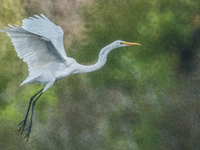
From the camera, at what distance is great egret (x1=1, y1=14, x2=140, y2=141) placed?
227cm

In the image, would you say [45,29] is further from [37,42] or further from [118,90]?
[118,90]

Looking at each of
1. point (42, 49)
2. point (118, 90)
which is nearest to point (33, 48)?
point (42, 49)

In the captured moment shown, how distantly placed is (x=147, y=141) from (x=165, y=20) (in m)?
1.38

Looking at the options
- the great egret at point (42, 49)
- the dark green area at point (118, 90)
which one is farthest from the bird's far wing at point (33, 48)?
the dark green area at point (118, 90)

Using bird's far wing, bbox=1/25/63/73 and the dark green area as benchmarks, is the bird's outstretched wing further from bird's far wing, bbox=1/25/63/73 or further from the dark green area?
the dark green area

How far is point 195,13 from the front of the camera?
12.9 ft

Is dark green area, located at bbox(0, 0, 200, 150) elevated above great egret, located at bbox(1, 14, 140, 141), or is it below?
below

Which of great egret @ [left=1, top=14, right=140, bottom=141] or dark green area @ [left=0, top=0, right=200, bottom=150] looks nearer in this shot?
great egret @ [left=1, top=14, right=140, bottom=141]

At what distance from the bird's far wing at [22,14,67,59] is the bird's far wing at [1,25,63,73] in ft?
0.11

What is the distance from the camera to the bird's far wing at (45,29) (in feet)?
7.40

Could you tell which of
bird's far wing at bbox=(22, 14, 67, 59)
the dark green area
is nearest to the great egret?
bird's far wing at bbox=(22, 14, 67, 59)

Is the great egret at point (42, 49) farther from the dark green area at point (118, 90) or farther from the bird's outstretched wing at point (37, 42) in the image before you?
the dark green area at point (118, 90)

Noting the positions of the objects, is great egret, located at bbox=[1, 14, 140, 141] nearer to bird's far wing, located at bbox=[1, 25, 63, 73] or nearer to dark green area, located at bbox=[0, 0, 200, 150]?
bird's far wing, located at bbox=[1, 25, 63, 73]

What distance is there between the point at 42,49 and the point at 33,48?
61 mm
